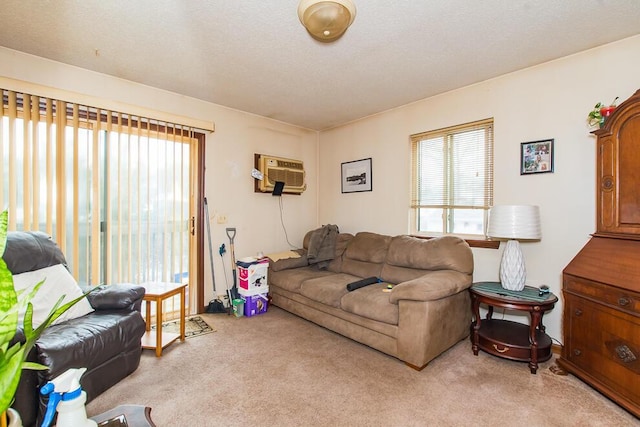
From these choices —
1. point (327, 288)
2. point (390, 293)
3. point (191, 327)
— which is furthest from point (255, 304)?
point (390, 293)

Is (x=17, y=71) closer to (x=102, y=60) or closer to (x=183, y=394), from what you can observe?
(x=102, y=60)

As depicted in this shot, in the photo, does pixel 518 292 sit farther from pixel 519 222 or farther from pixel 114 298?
pixel 114 298

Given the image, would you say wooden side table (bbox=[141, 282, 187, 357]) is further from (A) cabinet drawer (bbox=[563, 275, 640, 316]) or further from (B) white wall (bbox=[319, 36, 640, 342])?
(A) cabinet drawer (bbox=[563, 275, 640, 316])

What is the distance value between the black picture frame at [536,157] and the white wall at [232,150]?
2.81m

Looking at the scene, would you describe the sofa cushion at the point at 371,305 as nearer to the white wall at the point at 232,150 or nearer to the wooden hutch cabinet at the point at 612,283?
the wooden hutch cabinet at the point at 612,283

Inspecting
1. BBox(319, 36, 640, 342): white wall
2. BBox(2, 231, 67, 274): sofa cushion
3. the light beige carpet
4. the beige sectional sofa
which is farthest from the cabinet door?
BBox(2, 231, 67, 274): sofa cushion

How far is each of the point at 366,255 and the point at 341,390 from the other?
5.45 feet

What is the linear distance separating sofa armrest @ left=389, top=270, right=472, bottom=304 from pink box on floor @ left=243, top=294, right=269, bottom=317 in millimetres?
1725

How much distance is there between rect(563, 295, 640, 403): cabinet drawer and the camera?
1.73m

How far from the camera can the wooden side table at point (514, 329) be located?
7.22 ft

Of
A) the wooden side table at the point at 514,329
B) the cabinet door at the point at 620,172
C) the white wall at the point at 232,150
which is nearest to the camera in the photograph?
the cabinet door at the point at 620,172

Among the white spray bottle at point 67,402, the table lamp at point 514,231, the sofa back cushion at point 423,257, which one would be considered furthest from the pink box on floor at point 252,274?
the white spray bottle at point 67,402

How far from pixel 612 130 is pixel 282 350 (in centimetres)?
→ 296

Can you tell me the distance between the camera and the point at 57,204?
8.49 ft
